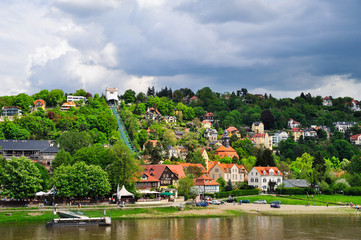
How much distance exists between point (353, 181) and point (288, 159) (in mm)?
59952

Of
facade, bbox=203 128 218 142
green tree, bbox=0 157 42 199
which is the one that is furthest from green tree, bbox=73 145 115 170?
facade, bbox=203 128 218 142

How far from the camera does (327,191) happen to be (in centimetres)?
10562

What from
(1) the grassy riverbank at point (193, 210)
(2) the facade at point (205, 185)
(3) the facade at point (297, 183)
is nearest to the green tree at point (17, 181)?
(1) the grassy riverbank at point (193, 210)

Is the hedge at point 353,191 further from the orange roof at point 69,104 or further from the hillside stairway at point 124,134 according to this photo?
the orange roof at point 69,104

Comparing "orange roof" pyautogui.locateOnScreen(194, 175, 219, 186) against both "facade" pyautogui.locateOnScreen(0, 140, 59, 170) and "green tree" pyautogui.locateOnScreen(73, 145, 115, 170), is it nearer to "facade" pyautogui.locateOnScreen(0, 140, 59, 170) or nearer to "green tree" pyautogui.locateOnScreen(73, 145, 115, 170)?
"green tree" pyautogui.locateOnScreen(73, 145, 115, 170)

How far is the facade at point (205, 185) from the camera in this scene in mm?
100744

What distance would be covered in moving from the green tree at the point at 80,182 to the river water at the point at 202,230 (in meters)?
9.99

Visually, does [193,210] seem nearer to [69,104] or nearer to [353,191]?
[353,191]

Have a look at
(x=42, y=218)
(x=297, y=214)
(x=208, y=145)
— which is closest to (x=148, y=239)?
(x=42, y=218)

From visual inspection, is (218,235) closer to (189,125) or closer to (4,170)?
(4,170)

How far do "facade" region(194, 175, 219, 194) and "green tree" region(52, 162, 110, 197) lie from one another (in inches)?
Result: 1168

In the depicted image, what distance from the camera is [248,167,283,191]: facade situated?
112 meters

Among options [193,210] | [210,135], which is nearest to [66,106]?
[210,135]

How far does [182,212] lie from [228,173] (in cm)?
4286
